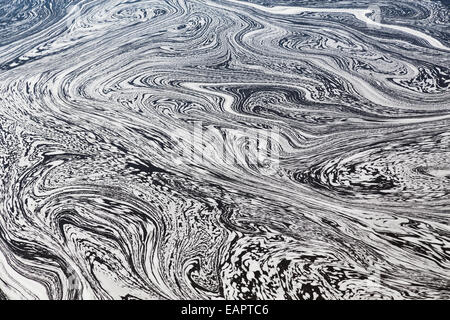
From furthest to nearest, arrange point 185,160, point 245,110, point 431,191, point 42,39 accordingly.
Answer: point 42,39, point 245,110, point 185,160, point 431,191

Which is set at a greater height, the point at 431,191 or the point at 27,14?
the point at 27,14

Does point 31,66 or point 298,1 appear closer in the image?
point 31,66

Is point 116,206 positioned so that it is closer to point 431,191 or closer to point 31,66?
point 431,191

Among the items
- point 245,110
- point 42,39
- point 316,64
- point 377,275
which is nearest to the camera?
point 377,275

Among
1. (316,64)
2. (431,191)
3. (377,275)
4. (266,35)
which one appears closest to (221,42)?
(266,35)

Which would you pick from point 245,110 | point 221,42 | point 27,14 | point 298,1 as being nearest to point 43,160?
point 245,110

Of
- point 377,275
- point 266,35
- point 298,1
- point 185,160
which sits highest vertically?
point 298,1
